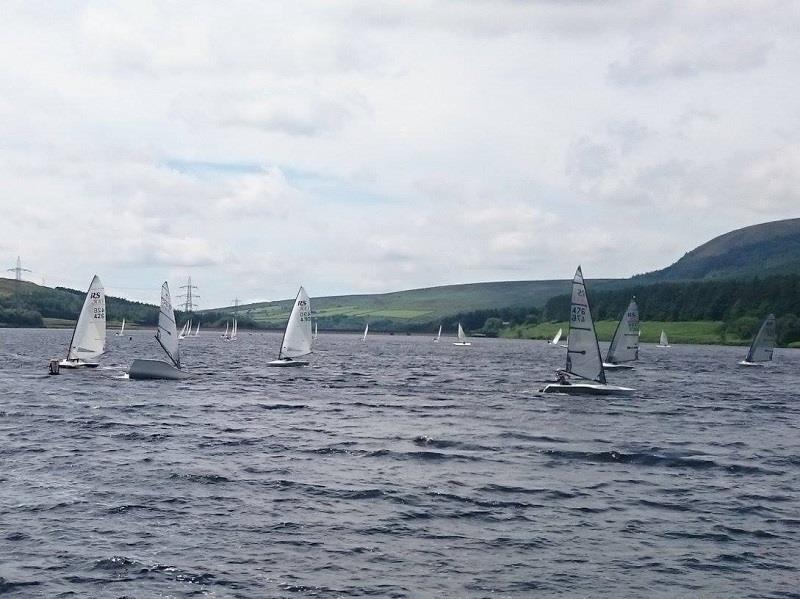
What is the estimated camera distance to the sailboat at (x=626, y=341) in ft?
387

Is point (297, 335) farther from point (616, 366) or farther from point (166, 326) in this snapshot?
point (616, 366)

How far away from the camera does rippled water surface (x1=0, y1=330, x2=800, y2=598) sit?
78.9 feet

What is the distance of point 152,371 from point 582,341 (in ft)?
134

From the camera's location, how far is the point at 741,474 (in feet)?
131

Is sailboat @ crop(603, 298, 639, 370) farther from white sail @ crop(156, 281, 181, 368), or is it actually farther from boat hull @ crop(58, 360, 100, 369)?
boat hull @ crop(58, 360, 100, 369)

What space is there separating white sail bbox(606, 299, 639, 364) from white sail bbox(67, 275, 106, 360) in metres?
63.5

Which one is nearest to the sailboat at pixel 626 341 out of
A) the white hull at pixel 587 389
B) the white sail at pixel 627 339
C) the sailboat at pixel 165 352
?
the white sail at pixel 627 339

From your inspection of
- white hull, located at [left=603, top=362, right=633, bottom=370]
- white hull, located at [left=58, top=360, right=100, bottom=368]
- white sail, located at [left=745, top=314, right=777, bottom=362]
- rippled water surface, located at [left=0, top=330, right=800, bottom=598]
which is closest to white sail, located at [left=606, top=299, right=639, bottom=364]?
white hull, located at [left=603, top=362, right=633, bottom=370]

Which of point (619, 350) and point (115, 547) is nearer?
point (115, 547)

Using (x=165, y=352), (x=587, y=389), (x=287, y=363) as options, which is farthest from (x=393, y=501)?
(x=287, y=363)

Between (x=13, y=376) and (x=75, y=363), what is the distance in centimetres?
641

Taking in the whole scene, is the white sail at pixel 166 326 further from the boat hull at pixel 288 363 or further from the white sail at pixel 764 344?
the white sail at pixel 764 344

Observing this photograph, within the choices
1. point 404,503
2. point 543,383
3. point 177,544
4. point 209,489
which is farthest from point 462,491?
point 543,383

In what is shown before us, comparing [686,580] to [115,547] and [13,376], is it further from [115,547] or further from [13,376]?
[13,376]
